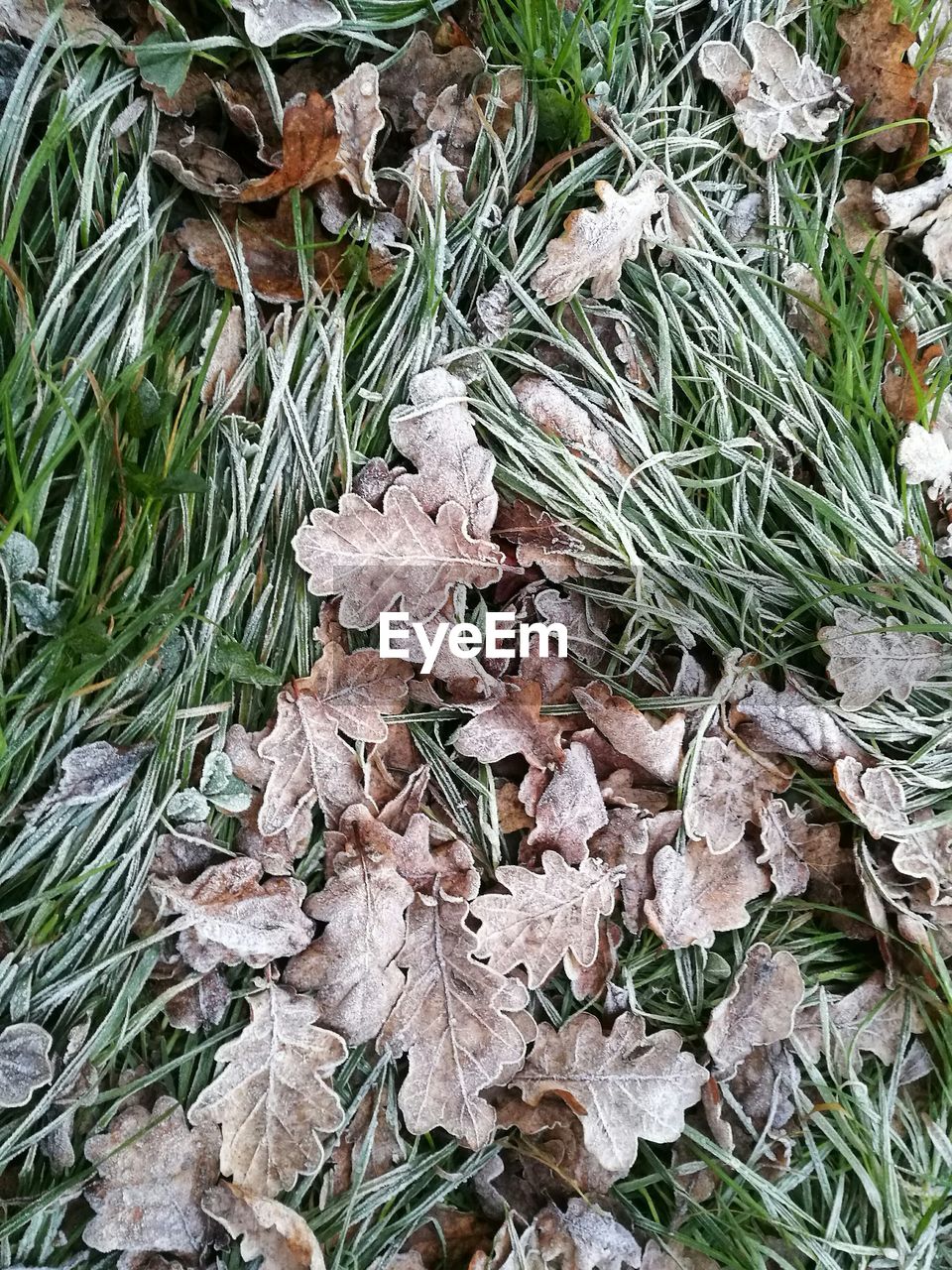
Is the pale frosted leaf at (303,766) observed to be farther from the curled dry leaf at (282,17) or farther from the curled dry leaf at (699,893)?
the curled dry leaf at (282,17)

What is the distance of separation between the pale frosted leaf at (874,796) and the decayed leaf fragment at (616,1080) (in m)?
0.53

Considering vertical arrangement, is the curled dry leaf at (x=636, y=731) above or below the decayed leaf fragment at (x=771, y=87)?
below

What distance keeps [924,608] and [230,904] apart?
4.53 ft

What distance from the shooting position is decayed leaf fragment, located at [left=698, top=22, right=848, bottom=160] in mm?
1580

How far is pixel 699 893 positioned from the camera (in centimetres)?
153

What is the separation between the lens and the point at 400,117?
154 cm

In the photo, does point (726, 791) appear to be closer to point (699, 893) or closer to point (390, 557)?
point (699, 893)

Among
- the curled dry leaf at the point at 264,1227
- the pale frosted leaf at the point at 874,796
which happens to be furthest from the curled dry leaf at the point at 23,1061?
the pale frosted leaf at the point at 874,796

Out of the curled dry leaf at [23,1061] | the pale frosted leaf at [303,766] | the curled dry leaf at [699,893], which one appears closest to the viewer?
the curled dry leaf at [23,1061]

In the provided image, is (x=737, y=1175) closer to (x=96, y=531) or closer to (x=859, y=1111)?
(x=859, y=1111)

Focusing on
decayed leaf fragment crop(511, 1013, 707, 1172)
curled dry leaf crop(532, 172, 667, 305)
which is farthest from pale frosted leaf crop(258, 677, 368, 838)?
curled dry leaf crop(532, 172, 667, 305)

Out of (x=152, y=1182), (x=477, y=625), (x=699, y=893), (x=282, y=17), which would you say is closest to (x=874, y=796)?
(x=699, y=893)

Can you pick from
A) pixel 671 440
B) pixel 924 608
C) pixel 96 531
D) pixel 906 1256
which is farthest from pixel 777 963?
pixel 96 531

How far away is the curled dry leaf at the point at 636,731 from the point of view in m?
1.52
